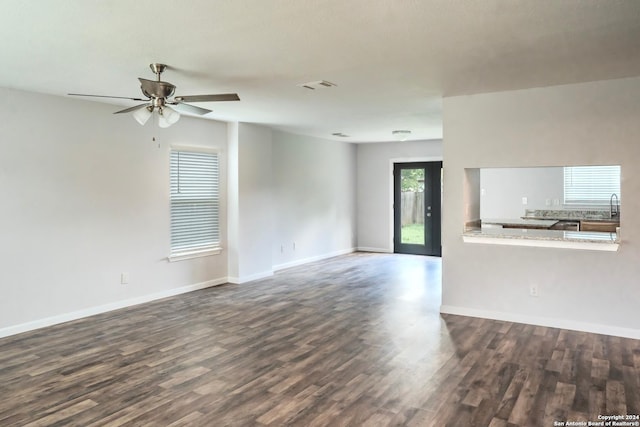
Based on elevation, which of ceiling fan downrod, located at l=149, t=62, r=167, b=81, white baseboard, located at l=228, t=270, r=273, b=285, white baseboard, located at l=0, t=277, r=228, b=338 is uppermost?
ceiling fan downrod, located at l=149, t=62, r=167, b=81

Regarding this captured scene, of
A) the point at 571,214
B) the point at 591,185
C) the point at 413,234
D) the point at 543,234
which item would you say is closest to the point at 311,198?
the point at 413,234

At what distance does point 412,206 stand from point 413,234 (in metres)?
0.60

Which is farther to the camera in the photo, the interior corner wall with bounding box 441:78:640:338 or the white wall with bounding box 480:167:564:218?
the white wall with bounding box 480:167:564:218

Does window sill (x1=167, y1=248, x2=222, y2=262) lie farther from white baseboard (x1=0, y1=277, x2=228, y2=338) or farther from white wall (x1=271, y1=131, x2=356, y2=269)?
white wall (x1=271, y1=131, x2=356, y2=269)

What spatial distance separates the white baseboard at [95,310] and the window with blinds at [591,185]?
5.16 m

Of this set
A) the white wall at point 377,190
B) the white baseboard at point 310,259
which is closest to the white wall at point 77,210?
the white baseboard at point 310,259

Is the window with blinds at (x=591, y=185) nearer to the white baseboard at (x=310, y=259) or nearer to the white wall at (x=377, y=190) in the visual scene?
the white wall at (x=377, y=190)

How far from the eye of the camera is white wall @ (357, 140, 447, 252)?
371 inches

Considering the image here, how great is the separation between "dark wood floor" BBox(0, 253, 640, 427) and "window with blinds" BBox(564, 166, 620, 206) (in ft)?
7.86

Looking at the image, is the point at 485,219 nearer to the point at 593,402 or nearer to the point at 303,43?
the point at 593,402

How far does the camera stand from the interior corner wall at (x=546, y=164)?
13.3 feet

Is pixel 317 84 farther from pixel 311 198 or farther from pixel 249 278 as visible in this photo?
pixel 311 198

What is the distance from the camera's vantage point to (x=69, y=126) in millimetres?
4766

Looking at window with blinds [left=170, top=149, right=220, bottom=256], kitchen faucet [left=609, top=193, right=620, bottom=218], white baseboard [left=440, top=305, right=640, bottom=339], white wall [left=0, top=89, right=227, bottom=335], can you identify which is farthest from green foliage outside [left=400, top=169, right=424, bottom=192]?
white wall [left=0, top=89, right=227, bottom=335]
